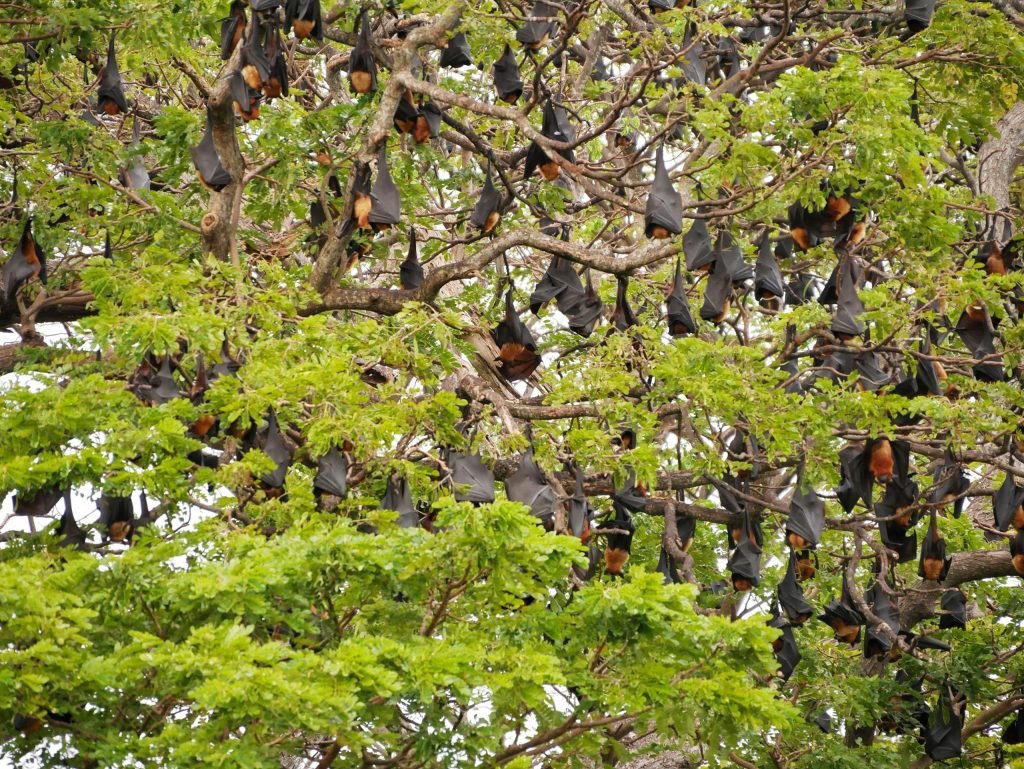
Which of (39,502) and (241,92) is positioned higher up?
(241,92)

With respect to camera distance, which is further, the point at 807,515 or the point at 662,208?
the point at 807,515

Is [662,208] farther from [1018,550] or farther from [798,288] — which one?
[798,288]

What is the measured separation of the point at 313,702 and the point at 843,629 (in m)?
6.44

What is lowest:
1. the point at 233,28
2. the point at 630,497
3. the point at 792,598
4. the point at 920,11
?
the point at 792,598

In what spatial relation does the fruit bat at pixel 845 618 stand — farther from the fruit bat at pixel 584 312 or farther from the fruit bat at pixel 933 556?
the fruit bat at pixel 584 312

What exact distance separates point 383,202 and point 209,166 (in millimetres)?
1099

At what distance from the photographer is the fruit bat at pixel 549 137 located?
9359mm

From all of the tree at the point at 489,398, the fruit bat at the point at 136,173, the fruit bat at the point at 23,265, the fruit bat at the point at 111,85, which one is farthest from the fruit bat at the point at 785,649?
the fruit bat at the point at 111,85

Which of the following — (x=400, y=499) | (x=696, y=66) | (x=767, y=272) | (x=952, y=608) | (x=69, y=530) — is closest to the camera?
(x=69, y=530)

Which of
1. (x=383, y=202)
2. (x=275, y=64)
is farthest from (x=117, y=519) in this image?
(x=275, y=64)

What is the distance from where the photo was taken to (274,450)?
792 cm

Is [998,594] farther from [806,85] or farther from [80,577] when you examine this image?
[80,577]

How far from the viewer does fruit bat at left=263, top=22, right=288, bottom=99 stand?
29.5 ft

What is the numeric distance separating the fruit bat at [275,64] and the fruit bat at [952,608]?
6.24 meters
